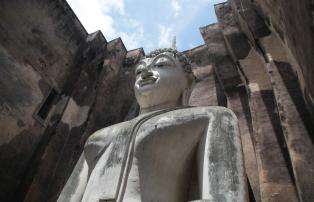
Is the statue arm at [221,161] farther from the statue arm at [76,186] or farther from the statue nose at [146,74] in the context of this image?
the statue arm at [76,186]

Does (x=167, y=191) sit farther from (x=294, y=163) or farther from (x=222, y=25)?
(x=222, y=25)

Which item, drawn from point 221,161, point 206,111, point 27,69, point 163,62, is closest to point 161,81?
point 163,62

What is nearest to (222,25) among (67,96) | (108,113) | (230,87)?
(230,87)

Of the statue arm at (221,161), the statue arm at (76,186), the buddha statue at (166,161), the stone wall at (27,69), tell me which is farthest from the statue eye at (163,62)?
the stone wall at (27,69)

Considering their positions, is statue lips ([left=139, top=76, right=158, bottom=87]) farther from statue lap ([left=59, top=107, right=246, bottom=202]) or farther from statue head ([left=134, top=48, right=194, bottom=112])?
statue lap ([left=59, top=107, right=246, bottom=202])

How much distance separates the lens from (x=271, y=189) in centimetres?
412

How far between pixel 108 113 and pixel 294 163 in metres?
5.66

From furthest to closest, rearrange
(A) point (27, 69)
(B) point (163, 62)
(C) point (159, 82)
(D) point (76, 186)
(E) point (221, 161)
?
(A) point (27, 69) < (B) point (163, 62) < (C) point (159, 82) < (D) point (76, 186) < (E) point (221, 161)

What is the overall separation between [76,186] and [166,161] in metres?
0.86

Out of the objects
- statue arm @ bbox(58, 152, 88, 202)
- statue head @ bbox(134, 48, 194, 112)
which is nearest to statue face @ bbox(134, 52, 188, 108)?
statue head @ bbox(134, 48, 194, 112)

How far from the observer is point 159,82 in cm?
303

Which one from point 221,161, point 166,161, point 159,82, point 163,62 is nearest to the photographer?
point 221,161

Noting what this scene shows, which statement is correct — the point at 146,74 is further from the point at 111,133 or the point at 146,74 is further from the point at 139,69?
the point at 111,133

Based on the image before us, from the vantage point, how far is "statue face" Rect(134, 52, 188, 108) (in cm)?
302
